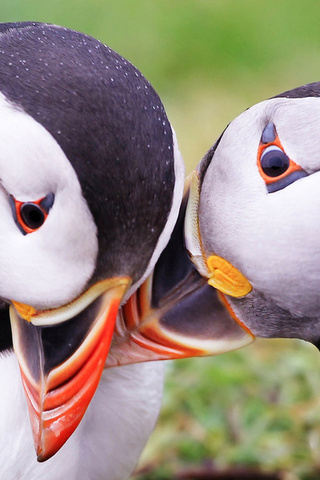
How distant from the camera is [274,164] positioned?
1.68 m

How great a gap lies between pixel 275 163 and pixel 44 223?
1.48ft

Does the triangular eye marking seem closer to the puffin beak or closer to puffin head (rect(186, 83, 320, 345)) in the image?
puffin head (rect(186, 83, 320, 345))

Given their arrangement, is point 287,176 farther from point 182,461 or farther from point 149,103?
point 182,461

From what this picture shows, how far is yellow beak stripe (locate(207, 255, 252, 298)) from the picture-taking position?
1764 mm

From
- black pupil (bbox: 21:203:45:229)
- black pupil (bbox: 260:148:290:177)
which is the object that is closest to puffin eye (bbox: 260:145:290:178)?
black pupil (bbox: 260:148:290:177)

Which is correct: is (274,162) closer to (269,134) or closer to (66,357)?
(269,134)

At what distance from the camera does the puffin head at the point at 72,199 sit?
1.49 m

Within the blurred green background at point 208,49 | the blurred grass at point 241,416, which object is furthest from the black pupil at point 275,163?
the blurred green background at point 208,49

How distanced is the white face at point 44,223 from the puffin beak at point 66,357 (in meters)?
0.07

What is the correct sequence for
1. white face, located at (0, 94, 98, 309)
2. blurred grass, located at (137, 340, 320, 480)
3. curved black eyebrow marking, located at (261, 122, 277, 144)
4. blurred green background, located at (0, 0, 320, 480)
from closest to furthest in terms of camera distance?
white face, located at (0, 94, 98, 309)
curved black eyebrow marking, located at (261, 122, 277, 144)
blurred grass, located at (137, 340, 320, 480)
blurred green background, located at (0, 0, 320, 480)

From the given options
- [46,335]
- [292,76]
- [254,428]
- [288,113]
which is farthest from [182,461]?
[292,76]

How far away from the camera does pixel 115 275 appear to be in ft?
5.29

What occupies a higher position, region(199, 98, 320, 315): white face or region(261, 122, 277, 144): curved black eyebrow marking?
region(261, 122, 277, 144): curved black eyebrow marking

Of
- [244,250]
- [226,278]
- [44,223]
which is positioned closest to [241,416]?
[226,278]
